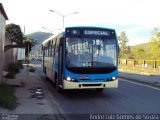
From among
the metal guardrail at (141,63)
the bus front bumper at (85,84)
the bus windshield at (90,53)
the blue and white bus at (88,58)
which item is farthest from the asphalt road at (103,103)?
the metal guardrail at (141,63)

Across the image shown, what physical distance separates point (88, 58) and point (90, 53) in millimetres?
234

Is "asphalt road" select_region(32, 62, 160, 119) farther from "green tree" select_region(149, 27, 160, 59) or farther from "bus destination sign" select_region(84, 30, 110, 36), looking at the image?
"green tree" select_region(149, 27, 160, 59)

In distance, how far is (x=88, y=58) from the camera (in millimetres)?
16359

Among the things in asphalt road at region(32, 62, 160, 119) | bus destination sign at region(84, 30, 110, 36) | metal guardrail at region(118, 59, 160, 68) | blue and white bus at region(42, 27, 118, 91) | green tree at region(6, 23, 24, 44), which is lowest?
asphalt road at region(32, 62, 160, 119)

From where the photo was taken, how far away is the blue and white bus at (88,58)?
16.2 m

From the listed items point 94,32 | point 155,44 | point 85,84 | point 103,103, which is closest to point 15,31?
point 155,44

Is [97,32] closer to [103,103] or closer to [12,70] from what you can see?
[103,103]

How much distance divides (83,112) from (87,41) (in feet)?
15.1

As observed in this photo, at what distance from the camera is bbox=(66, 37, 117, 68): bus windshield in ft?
53.6

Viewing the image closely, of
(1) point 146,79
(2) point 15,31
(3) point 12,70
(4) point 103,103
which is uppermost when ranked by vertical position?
(2) point 15,31

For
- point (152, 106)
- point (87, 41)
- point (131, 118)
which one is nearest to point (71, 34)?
point (87, 41)

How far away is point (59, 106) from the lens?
14242mm

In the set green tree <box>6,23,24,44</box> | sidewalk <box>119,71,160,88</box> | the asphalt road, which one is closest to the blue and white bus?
the asphalt road

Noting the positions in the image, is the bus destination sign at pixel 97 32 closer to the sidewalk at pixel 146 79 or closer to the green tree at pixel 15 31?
the sidewalk at pixel 146 79
